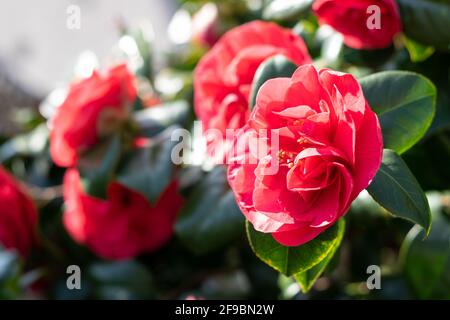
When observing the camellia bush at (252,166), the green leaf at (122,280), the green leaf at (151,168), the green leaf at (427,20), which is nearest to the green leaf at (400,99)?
the camellia bush at (252,166)

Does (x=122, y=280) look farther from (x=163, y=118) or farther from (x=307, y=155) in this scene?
(x=307, y=155)

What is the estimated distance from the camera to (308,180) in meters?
0.54

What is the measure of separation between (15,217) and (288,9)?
45 cm

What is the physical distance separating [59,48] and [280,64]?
197 cm

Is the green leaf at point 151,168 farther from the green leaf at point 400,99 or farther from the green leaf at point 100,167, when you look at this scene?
the green leaf at point 400,99

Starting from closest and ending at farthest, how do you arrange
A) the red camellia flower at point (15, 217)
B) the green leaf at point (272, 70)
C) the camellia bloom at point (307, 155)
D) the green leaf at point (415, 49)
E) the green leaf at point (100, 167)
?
the camellia bloom at point (307, 155), the green leaf at point (272, 70), the green leaf at point (415, 49), the green leaf at point (100, 167), the red camellia flower at point (15, 217)

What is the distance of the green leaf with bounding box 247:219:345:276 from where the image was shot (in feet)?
1.87

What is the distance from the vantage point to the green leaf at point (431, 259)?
2.44ft

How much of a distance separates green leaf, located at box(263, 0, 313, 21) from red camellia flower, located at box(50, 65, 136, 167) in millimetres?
212

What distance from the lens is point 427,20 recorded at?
69 cm

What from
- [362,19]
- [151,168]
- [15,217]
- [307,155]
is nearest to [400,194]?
[307,155]

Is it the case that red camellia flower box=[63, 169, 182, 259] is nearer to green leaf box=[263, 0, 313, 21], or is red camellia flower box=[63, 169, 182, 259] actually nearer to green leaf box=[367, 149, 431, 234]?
green leaf box=[263, 0, 313, 21]

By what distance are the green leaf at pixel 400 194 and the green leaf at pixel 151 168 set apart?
1.04ft
